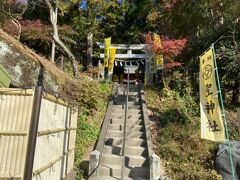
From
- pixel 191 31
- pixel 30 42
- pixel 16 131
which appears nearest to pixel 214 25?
pixel 191 31

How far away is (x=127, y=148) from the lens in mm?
10023

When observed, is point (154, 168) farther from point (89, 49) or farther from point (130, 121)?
point (89, 49)

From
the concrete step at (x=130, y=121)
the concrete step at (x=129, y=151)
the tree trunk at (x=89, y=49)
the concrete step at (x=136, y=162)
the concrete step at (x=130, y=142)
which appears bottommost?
the concrete step at (x=136, y=162)

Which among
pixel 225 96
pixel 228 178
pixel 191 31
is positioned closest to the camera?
pixel 228 178

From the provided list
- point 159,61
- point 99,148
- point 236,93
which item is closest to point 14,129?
point 99,148

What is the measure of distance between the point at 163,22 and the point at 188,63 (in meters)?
5.12

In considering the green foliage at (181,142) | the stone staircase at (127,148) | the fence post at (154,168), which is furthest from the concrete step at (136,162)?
the fence post at (154,168)

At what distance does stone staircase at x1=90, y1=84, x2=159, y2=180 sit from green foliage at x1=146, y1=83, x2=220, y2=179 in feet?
1.80

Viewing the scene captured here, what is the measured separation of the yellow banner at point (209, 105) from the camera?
7.69 metres

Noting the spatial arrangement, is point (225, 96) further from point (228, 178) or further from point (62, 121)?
point (62, 121)

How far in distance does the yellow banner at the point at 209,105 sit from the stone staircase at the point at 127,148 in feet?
7.48

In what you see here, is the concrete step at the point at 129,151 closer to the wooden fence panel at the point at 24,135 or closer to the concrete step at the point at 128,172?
the concrete step at the point at 128,172

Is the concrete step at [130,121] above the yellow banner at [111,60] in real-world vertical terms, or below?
below

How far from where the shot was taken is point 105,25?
77.9ft
